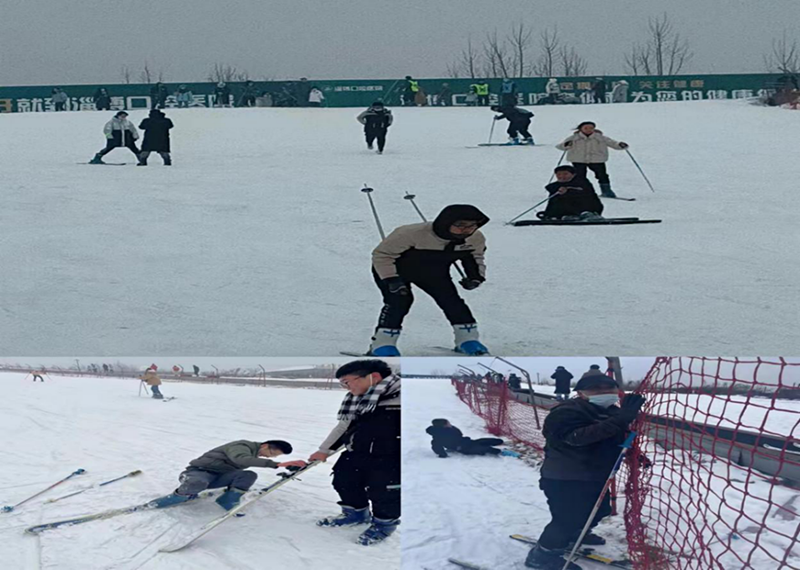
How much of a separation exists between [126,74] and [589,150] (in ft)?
15.4

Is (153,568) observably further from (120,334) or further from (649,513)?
(120,334)

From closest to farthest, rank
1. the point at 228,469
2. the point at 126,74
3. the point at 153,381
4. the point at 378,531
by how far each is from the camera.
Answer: the point at 378,531, the point at 228,469, the point at 153,381, the point at 126,74

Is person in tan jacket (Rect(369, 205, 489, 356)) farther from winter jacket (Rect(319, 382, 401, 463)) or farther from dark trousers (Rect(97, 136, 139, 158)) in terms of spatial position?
dark trousers (Rect(97, 136, 139, 158))

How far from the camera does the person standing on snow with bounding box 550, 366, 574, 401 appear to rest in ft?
9.63

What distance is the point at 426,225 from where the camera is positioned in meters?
4.77

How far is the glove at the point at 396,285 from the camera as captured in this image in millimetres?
4832

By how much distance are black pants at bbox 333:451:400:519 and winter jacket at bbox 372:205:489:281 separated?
164cm

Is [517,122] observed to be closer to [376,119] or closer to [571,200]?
[376,119]

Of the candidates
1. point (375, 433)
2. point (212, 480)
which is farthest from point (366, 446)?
point (212, 480)

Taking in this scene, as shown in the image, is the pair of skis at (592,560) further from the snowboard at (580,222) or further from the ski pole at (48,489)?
the snowboard at (580,222)

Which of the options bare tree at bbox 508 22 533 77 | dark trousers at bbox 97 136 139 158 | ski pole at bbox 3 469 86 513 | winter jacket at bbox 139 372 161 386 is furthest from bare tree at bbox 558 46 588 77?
ski pole at bbox 3 469 86 513

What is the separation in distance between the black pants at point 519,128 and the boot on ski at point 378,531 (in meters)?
8.80

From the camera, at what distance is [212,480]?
328cm

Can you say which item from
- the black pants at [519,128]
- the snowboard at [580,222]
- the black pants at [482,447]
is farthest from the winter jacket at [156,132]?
the black pants at [482,447]
